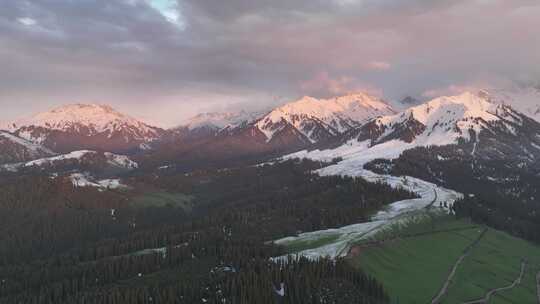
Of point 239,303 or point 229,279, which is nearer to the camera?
point 239,303

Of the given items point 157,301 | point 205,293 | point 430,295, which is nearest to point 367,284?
point 430,295

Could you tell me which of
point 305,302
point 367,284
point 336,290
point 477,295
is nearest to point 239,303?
point 305,302

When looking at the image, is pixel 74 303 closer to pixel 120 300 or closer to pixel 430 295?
pixel 120 300

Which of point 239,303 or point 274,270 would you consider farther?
point 274,270

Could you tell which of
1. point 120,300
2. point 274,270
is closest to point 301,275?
point 274,270

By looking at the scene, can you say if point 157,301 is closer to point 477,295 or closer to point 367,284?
point 367,284

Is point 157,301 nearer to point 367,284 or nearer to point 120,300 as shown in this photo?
point 120,300

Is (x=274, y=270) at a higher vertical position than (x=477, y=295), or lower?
higher
